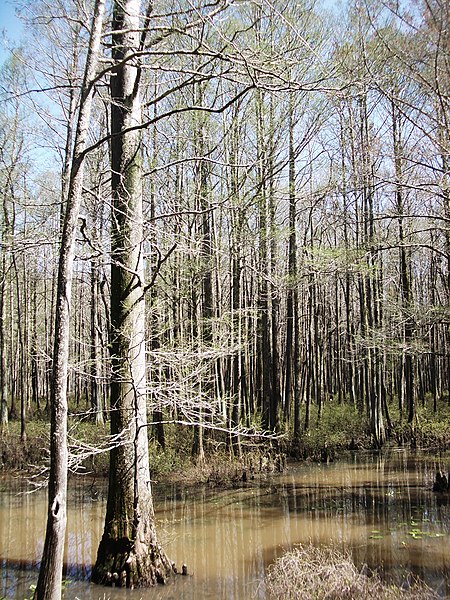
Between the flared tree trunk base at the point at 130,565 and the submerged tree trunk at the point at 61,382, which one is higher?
the submerged tree trunk at the point at 61,382

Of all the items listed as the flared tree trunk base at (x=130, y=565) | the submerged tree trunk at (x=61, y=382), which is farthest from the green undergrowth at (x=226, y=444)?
the submerged tree trunk at (x=61, y=382)

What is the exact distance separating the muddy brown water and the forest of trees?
3.91ft

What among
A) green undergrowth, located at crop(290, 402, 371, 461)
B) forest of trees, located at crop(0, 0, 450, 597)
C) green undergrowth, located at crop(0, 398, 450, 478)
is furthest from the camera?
green undergrowth, located at crop(290, 402, 371, 461)

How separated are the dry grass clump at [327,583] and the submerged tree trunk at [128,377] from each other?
130 cm

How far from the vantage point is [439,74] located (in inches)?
314

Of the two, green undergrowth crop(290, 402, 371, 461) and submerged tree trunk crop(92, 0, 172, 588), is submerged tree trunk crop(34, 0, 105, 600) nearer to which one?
submerged tree trunk crop(92, 0, 172, 588)

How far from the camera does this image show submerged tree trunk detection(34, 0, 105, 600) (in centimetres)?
364

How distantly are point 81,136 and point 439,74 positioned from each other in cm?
603

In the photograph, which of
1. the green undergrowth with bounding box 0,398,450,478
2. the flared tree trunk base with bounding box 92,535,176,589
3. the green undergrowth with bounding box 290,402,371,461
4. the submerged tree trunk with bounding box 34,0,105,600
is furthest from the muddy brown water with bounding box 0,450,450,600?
the submerged tree trunk with bounding box 34,0,105,600

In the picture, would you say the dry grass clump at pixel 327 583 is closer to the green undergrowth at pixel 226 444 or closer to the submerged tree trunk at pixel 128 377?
the submerged tree trunk at pixel 128 377

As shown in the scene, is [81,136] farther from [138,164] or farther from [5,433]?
[5,433]

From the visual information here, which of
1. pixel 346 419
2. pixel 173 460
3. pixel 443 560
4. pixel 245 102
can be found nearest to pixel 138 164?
pixel 443 560

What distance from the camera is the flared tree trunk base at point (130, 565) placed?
5910 mm

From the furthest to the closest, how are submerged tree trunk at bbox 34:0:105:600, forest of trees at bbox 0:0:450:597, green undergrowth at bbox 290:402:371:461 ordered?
green undergrowth at bbox 290:402:371:461, forest of trees at bbox 0:0:450:597, submerged tree trunk at bbox 34:0:105:600
